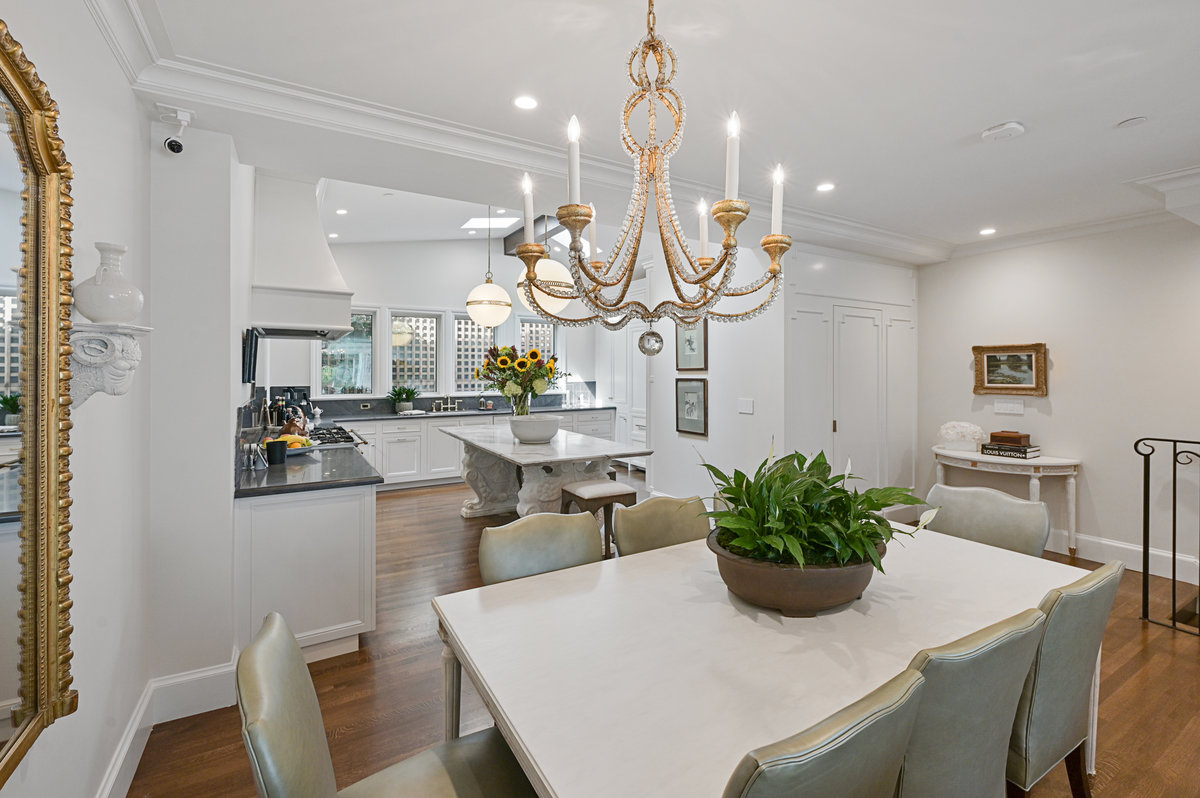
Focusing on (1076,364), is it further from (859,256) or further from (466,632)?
(466,632)

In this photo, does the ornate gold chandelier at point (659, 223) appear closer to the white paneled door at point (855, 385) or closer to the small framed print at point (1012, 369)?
the white paneled door at point (855, 385)

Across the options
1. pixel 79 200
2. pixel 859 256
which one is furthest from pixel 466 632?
pixel 859 256

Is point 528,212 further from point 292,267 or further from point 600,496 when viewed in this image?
point 600,496

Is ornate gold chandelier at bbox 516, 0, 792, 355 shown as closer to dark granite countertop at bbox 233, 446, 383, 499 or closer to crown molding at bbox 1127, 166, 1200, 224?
dark granite countertop at bbox 233, 446, 383, 499

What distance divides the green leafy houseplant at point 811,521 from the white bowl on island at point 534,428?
9.76 feet

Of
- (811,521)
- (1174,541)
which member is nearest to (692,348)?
(1174,541)

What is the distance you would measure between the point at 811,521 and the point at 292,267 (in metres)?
3.09

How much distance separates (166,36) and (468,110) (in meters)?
1.01

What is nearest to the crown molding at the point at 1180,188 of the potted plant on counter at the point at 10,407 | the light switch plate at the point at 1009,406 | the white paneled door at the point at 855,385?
the light switch plate at the point at 1009,406

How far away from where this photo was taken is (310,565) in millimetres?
2584

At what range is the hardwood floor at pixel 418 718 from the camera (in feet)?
6.18

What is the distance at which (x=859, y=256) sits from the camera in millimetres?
4684

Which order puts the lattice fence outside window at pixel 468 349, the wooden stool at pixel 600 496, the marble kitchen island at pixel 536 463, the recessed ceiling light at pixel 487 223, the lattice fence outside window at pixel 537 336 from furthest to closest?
the lattice fence outside window at pixel 537 336 < the lattice fence outside window at pixel 468 349 < the recessed ceiling light at pixel 487 223 < the marble kitchen island at pixel 536 463 < the wooden stool at pixel 600 496

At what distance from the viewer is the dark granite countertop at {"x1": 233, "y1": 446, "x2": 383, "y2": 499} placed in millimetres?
2447
